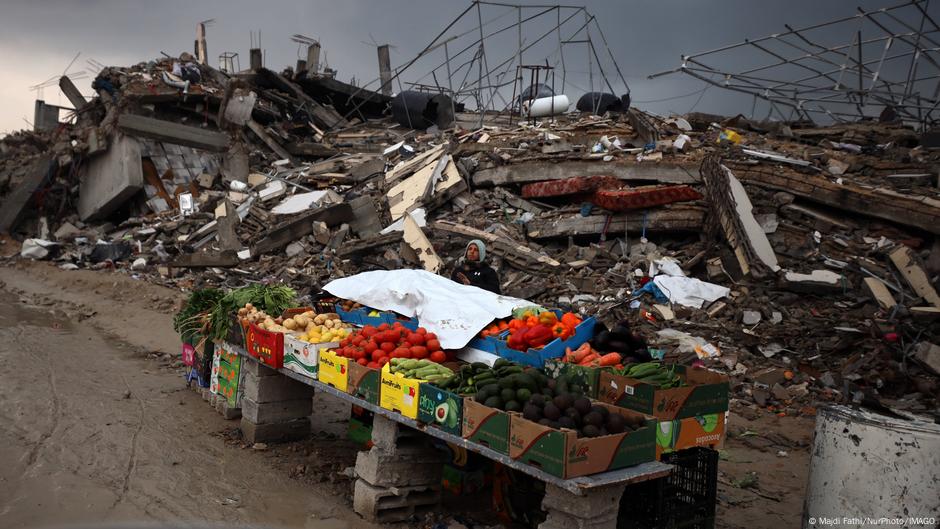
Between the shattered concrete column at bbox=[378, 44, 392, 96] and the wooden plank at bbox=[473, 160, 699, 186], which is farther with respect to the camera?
the shattered concrete column at bbox=[378, 44, 392, 96]

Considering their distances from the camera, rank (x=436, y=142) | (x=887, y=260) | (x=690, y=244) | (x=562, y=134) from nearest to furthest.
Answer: (x=887, y=260), (x=690, y=244), (x=562, y=134), (x=436, y=142)

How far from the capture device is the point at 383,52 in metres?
28.0

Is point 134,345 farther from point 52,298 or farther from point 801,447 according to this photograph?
point 801,447

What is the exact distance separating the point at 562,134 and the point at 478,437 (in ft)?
46.3

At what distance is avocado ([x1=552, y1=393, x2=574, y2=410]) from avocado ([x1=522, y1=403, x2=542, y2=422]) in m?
0.12

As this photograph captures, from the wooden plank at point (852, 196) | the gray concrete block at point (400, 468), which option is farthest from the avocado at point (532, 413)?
the wooden plank at point (852, 196)

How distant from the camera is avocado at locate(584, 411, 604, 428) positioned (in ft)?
14.0

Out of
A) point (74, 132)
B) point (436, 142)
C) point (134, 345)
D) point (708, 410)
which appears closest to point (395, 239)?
point (134, 345)

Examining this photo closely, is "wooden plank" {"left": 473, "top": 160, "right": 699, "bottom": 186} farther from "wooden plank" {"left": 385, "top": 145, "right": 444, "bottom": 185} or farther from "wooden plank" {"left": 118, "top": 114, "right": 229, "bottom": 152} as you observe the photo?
"wooden plank" {"left": 118, "top": 114, "right": 229, "bottom": 152}

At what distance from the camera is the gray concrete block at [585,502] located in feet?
13.4

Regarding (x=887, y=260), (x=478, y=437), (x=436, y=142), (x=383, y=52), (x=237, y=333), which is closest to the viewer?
(x=478, y=437)

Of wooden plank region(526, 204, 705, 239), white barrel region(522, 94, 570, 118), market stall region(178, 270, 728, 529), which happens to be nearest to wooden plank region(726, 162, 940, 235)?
wooden plank region(526, 204, 705, 239)

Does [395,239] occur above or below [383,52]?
below

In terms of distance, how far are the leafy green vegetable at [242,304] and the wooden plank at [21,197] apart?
49.5ft
